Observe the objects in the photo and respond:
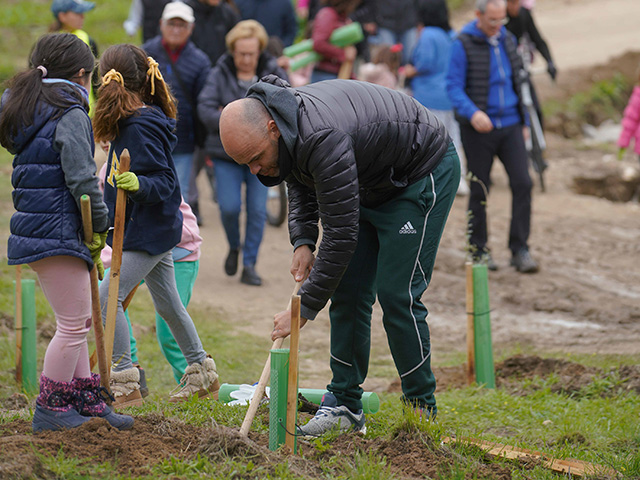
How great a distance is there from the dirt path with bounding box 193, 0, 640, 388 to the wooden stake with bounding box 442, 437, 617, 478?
193cm

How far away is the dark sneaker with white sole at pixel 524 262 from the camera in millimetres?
8445

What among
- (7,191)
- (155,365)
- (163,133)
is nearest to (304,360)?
(155,365)

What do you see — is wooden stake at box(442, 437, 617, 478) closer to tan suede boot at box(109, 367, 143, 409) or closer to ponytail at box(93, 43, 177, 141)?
tan suede boot at box(109, 367, 143, 409)

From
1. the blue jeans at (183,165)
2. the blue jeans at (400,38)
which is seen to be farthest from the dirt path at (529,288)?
the blue jeans at (400,38)

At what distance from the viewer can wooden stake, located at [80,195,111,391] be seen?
3.62 meters

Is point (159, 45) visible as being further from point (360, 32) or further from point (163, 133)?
point (163, 133)

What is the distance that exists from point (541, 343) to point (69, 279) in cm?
432

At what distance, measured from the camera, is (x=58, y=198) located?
371 cm

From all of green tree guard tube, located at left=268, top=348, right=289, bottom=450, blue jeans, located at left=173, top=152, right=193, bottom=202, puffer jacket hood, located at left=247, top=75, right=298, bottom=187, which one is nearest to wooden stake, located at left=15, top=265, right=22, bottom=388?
green tree guard tube, located at left=268, top=348, right=289, bottom=450

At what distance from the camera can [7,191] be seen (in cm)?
1033

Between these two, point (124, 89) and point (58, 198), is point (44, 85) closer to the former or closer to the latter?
point (58, 198)

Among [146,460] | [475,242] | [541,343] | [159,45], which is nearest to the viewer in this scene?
[146,460]

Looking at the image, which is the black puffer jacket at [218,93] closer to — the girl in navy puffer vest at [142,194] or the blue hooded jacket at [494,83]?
the blue hooded jacket at [494,83]

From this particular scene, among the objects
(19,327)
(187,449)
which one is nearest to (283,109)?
(187,449)
